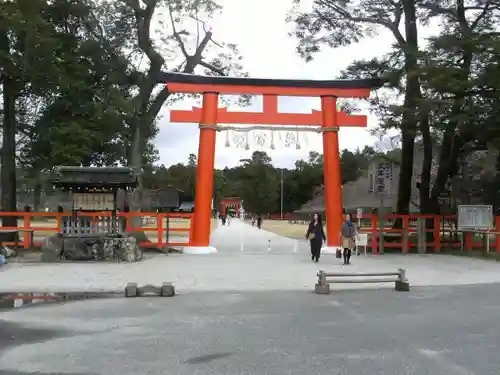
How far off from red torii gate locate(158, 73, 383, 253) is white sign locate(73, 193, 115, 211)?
Answer: 3.50 meters

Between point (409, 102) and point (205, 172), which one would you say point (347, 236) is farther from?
point (409, 102)

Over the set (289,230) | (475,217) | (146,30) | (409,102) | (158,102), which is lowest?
(289,230)

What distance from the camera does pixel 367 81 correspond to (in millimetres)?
23609

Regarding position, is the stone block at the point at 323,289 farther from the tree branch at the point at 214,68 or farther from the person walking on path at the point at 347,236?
the tree branch at the point at 214,68

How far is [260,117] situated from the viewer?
22891 millimetres

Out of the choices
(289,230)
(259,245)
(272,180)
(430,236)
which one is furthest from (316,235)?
(272,180)

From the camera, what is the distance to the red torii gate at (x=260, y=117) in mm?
22656

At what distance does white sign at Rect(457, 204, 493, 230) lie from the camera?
22844 mm

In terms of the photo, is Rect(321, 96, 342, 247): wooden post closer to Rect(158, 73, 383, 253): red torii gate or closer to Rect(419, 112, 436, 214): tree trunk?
Rect(158, 73, 383, 253): red torii gate

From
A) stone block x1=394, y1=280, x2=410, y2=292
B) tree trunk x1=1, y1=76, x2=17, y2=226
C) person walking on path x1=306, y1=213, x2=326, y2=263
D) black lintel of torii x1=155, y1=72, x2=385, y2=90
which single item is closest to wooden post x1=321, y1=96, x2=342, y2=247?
black lintel of torii x1=155, y1=72, x2=385, y2=90

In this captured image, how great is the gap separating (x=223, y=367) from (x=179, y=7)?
24.8m

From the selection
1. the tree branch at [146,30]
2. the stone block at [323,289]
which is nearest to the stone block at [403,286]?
the stone block at [323,289]

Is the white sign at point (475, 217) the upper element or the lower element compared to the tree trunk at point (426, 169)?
lower

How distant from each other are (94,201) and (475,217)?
14.8m
